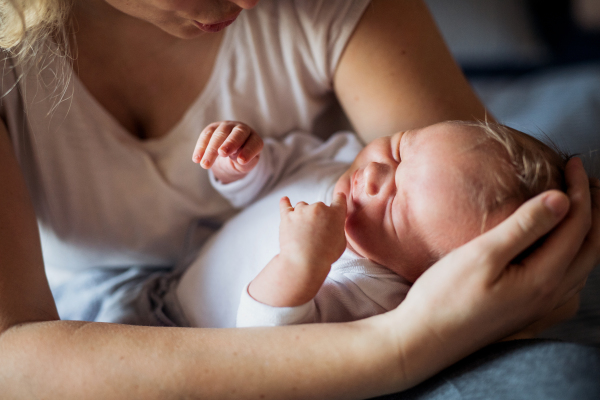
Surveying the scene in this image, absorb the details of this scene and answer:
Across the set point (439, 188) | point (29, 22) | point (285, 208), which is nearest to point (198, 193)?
point (285, 208)

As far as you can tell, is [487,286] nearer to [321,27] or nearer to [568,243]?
[568,243]

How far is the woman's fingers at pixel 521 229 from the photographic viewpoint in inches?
25.6

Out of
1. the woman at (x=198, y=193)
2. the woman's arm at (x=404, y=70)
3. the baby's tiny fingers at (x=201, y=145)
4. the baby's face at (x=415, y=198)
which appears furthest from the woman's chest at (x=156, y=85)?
the baby's face at (x=415, y=198)

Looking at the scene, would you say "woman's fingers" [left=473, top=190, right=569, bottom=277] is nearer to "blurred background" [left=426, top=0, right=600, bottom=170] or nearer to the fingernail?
the fingernail

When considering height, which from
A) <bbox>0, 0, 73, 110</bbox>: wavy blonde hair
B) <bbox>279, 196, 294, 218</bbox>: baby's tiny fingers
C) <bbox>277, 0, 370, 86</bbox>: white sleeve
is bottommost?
<bbox>279, 196, 294, 218</bbox>: baby's tiny fingers

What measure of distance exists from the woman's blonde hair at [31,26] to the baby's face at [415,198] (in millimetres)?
619

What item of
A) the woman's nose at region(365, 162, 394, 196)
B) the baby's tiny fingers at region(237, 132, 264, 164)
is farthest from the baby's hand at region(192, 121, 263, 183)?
the woman's nose at region(365, 162, 394, 196)

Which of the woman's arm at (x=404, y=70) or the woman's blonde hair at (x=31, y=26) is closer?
the woman's blonde hair at (x=31, y=26)

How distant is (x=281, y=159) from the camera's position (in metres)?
1.17

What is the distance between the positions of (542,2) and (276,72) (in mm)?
1690

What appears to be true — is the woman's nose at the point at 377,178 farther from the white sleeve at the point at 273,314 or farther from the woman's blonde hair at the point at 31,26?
the woman's blonde hair at the point at 31,26

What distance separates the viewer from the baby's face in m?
0.76

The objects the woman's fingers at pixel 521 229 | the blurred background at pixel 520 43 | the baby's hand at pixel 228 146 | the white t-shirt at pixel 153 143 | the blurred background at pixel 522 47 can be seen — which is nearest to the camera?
the woman's fingers at pixel 521 229

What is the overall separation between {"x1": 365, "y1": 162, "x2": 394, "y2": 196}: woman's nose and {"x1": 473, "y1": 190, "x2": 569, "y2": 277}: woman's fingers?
9.0 inches
